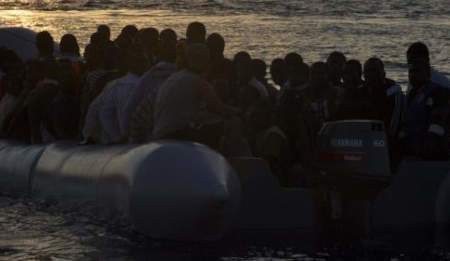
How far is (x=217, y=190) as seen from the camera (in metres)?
10.1

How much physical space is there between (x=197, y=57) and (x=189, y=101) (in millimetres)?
368

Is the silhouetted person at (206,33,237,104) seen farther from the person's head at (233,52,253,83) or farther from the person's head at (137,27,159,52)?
the person's head at (137,27,159,52)

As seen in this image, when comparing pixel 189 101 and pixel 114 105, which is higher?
pixel 189 101

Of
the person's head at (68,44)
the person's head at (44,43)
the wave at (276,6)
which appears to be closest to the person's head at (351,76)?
the person's head at (44,43)

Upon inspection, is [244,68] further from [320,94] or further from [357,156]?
[357,156]

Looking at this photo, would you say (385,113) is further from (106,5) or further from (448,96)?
(106,5)

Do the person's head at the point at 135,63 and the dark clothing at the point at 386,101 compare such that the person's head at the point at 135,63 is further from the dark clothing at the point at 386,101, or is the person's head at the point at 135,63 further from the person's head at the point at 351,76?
the dark clothing at the point at 386,101

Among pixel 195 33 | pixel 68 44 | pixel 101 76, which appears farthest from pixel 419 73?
pixel 68 44

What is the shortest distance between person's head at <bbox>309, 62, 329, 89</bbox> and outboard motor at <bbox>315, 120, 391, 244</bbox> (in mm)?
1909

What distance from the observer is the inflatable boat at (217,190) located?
Answer: 33.5ft

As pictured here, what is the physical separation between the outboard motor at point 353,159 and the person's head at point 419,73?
0.95 meters

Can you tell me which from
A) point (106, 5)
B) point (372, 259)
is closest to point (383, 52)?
point (106, 5)

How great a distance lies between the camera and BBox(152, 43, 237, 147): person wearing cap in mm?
11039

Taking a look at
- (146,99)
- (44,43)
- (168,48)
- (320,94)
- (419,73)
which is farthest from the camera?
(44,43)
